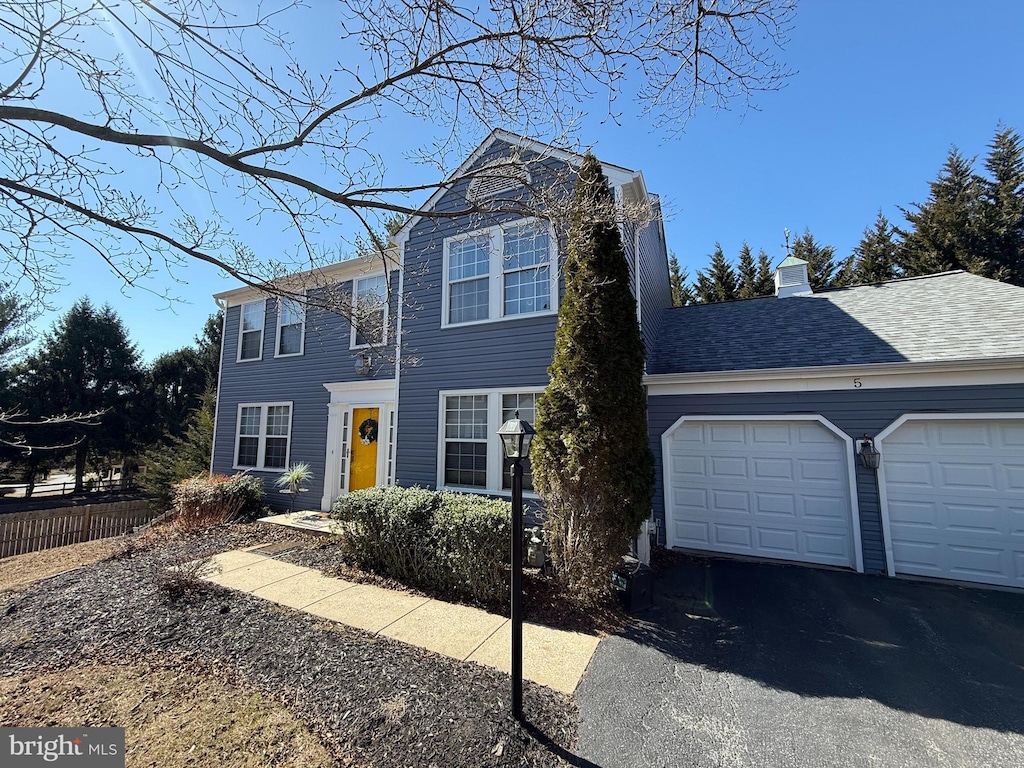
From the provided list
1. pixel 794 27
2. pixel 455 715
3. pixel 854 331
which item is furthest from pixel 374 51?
pixel 854 331

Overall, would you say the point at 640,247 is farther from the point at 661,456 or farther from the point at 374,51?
the point at 374,51

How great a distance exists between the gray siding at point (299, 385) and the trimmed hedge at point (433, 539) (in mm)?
3442

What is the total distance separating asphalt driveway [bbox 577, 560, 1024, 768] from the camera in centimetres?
265

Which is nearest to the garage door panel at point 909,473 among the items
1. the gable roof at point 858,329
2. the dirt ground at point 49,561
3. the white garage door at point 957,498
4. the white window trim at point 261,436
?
the white garage door at point 957,498

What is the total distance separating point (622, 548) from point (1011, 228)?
22.8 metres

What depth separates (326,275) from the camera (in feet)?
27.6

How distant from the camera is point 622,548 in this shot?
4672 millimetres

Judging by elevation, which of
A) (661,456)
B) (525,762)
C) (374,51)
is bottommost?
(525,762)

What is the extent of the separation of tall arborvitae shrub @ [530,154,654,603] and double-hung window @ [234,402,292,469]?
776cm

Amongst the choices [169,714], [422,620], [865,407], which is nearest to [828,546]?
[865,407]

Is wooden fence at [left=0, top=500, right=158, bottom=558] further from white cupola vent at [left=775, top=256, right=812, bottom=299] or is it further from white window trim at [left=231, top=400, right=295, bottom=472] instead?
white cupola vent at [left=775, top=256, right=812, bottom=299]

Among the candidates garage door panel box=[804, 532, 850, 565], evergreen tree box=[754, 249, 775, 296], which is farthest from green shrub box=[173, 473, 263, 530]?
evergreen tree box=[754, 249, 775, 296]

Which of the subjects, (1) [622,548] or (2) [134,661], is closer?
(2) [134,661]

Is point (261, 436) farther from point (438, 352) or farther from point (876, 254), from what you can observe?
point (876, 254)
